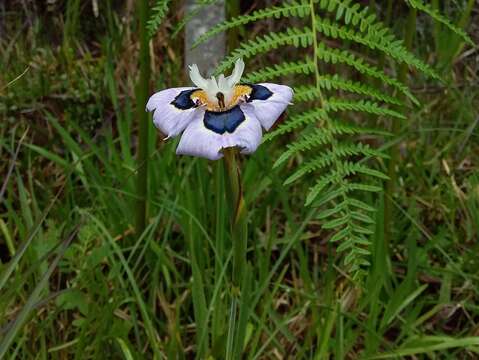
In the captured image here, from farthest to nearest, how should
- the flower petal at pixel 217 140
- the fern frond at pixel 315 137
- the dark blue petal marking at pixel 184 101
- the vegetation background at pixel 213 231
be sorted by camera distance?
the vegetation background at pixel 213 231 → the fern frond at pixel 315 137 → the dark blue petal marking at pixel 184 101 → the flower petal at pixel 217 140

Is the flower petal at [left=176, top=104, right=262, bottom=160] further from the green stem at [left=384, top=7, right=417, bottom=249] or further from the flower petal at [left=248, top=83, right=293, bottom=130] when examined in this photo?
the green stem at [left=384, top=7, right=417, bottom=249]

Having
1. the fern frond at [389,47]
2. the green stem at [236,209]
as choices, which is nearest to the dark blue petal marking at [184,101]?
the green stem at [236,209]

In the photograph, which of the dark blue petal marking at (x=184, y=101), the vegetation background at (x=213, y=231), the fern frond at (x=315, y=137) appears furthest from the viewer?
the vegetation background at (x=213, y=231)

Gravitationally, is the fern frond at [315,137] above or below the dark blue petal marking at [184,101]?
below

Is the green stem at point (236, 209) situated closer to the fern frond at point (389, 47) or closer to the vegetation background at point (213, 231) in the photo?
the vegetation background at point (213, 231)

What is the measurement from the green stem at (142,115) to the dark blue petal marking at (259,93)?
2.20 feet

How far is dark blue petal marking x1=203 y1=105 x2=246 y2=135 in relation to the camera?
47.2 inches

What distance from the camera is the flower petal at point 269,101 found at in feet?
4.10

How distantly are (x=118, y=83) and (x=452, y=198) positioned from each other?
142 cm

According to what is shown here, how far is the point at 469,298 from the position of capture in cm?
232

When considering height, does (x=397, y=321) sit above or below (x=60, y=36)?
below

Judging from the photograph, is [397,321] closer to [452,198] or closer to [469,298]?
[469,298]

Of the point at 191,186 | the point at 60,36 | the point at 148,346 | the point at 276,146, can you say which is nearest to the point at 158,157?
the point at 191,186

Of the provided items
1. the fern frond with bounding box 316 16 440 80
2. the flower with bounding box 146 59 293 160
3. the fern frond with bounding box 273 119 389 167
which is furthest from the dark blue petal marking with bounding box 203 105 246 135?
the fern frond with bounding box 316 16 440 80
